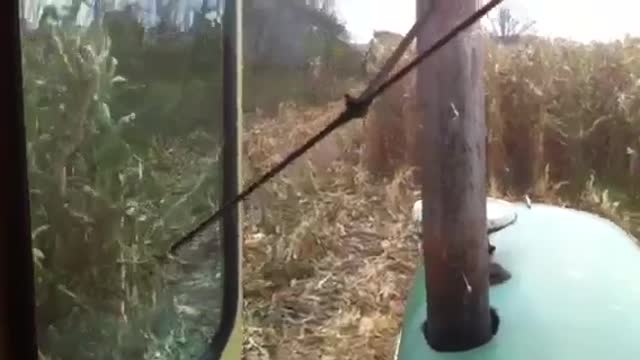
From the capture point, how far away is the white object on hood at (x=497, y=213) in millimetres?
762

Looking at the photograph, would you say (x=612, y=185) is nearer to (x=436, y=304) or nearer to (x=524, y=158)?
(x=524, y=158)

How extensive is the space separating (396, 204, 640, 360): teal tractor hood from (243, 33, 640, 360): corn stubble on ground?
3 cm

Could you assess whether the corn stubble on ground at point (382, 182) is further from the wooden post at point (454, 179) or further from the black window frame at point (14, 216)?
the black window frame at point (14, 216)

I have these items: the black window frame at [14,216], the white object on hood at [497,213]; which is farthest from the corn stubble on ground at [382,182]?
the black window frame at [14,216]

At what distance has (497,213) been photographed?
2.52 feet

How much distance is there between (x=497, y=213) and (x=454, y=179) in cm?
7

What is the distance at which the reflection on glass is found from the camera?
71cm

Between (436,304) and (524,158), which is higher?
(524,158)

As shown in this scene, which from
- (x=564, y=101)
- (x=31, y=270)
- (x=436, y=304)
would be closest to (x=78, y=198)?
(x=31, y=270)

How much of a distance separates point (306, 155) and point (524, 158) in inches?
7.8

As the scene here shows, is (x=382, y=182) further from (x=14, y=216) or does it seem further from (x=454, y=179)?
(x=14, y=216)

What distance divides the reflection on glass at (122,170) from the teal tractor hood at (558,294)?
0.22m

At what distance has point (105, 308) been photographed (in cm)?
77

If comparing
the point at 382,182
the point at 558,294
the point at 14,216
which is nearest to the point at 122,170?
the point at 14,216
